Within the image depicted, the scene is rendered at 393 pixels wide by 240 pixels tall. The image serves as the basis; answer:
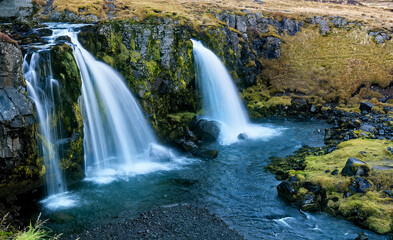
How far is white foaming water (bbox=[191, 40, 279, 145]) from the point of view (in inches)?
1298

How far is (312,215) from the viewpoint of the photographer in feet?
51.4

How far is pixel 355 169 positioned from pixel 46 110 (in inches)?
761

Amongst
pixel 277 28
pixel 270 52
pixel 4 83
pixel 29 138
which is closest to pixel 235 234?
pixel 29 138

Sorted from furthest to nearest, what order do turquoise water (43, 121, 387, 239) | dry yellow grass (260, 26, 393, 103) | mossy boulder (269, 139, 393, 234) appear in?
dry yellow grass (260, 26, 393, 103), mossy boulder (269, 139, 393, 234), turquoise water (43, 121, 387, 239)

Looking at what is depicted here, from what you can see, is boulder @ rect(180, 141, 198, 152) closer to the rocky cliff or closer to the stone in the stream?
the stone in the stream

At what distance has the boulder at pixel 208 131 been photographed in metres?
29.1

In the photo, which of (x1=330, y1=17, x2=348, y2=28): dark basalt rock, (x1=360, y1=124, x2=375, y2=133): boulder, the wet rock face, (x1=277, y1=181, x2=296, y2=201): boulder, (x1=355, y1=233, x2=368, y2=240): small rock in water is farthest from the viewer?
(x1=330, y1=17, x2=348, y2=28): dark basalt rock

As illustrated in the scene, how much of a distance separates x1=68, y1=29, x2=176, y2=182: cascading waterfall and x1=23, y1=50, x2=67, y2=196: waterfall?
8.68ft

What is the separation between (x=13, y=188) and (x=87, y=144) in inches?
229

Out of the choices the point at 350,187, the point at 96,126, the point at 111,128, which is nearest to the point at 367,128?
the point at 350,187

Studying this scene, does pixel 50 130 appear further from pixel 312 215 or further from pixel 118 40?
pixel 312 215

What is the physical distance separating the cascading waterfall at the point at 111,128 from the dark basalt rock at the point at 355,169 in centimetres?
1238

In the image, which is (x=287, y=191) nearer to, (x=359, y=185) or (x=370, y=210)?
(x=359, y=185)

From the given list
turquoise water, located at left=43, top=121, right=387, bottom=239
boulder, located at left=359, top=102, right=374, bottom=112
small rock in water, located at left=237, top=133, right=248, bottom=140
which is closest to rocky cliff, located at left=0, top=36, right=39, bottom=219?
turquoise water, located at left=43, top=121, right=387, bottom=239
